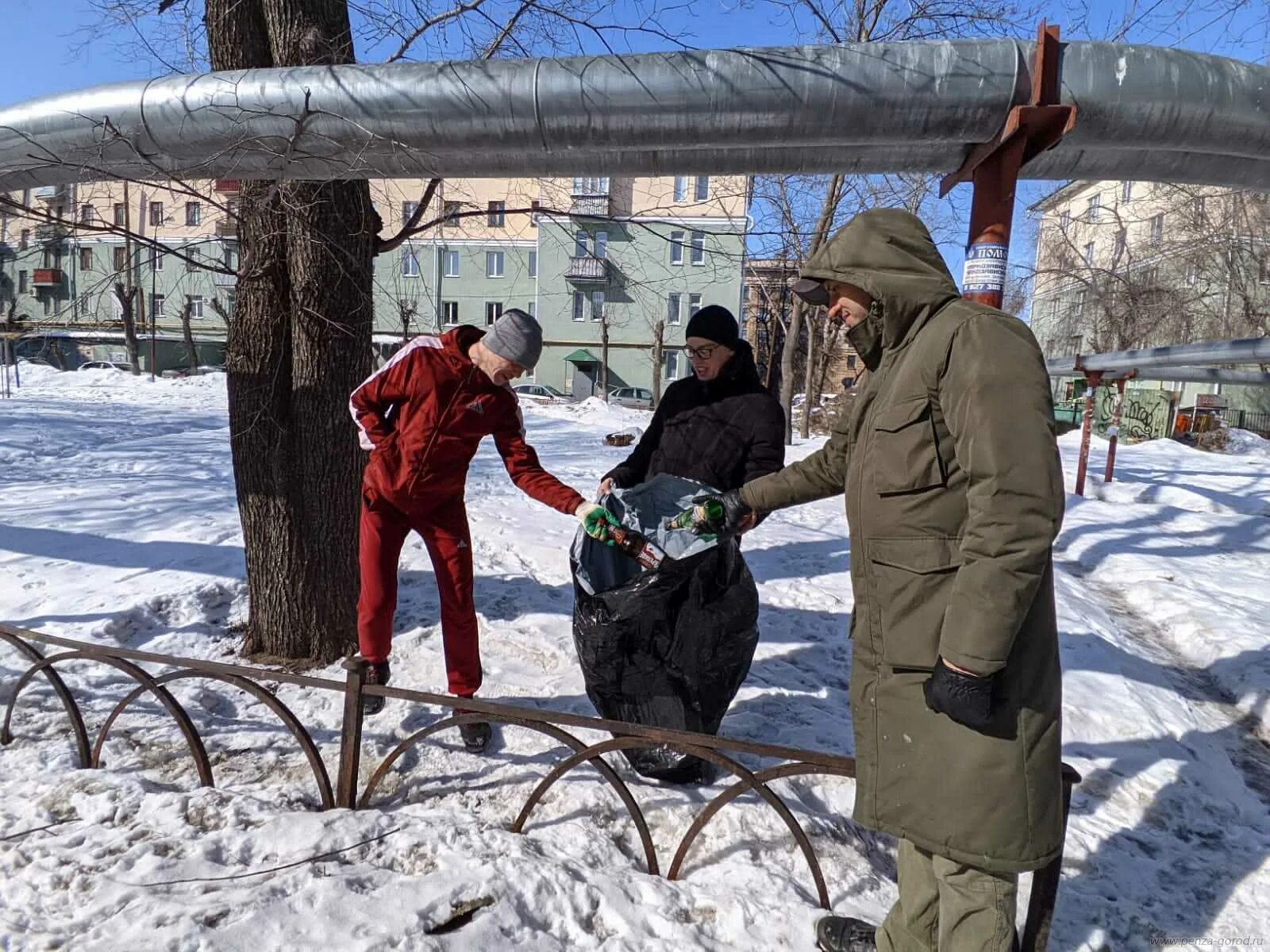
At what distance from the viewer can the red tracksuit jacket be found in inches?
108

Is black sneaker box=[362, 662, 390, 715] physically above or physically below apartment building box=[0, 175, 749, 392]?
below

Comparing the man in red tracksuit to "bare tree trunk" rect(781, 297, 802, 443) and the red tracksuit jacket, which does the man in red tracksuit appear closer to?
the red tracksuit jacket

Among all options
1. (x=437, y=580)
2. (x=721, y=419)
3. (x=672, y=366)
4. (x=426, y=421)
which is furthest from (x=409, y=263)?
(x=672, y=366)

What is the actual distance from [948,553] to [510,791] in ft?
5.90

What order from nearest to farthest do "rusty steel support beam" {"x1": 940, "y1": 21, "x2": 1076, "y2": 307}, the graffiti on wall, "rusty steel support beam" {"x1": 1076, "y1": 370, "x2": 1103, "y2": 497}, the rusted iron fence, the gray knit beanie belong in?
the rusted iron fence, "rusty steel support beam" {"x1": 940, "y1": 21, "x2": 1076, "y2": 307}, the gray knit beanie, "rusty steel support beam" {"x1": 1076, "y1": 370, "x2": 1103, "y2": 497}, the graffiti on wall

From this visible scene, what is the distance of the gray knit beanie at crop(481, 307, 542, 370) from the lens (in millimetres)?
2686

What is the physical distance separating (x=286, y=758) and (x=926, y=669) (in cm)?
234

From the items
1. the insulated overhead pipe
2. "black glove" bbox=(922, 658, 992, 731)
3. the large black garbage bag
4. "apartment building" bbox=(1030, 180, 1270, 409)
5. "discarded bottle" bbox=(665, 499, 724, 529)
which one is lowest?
the large black garbage bag

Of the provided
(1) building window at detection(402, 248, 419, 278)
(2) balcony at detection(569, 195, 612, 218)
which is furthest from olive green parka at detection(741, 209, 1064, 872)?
(1) building window at detection(402, 248, 419, 278)

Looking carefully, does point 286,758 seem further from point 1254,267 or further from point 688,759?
point 1254,267

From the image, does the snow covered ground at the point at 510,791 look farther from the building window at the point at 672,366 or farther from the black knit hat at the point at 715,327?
the building window at the point at 672,366

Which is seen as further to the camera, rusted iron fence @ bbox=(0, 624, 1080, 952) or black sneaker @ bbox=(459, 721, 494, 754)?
black sneaker @ bbox=(459, 721, 494, 754)

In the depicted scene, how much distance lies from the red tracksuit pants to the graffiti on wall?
812 inches

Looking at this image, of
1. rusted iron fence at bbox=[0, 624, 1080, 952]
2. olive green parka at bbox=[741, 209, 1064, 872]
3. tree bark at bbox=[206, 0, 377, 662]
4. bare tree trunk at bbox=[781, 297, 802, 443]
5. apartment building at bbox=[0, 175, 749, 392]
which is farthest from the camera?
bare tree trunk at bbox=[781, 297, 802, 443]
